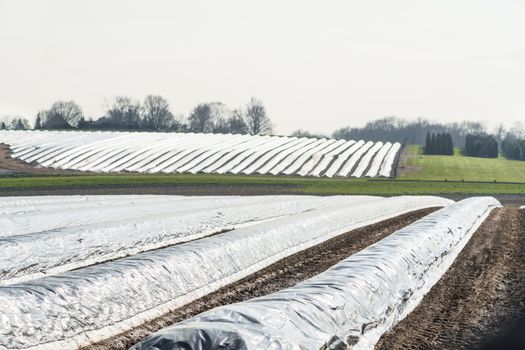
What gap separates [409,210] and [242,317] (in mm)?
26259

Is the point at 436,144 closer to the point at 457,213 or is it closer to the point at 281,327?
the point at 457,213

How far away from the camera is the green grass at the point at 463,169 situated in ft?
221

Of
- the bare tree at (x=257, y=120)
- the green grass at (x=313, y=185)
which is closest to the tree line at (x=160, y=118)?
the bare tree at (x=257, y=120)

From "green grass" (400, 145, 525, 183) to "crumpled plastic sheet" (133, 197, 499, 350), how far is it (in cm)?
5075

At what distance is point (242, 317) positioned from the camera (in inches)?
316

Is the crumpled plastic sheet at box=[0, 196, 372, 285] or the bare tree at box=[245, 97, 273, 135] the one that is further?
the bare tree at box=[245, 97, 273, 135]

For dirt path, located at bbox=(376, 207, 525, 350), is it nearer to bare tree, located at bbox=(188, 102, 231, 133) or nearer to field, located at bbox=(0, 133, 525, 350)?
field, located at bbox=(0, 133, 525, 350)

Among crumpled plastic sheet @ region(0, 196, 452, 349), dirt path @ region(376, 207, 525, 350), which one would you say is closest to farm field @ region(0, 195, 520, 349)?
crumpled plastic sheet @ region(0, 196, 452, 349)

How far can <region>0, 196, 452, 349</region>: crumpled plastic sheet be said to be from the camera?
34.3 ft

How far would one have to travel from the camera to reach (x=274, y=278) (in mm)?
15359

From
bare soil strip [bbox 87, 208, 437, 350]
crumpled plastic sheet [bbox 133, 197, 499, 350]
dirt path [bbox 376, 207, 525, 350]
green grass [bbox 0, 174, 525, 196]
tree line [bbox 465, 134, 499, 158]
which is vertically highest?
tree line [bbox 465, 134, 499, 158]

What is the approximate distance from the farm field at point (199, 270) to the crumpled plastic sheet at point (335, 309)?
3cm

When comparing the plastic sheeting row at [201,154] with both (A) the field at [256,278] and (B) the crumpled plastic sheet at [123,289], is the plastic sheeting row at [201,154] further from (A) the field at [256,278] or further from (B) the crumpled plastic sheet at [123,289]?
(B) the crumpled plastic sheet at [123,289]

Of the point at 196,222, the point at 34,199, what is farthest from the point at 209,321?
the point at 34,199
